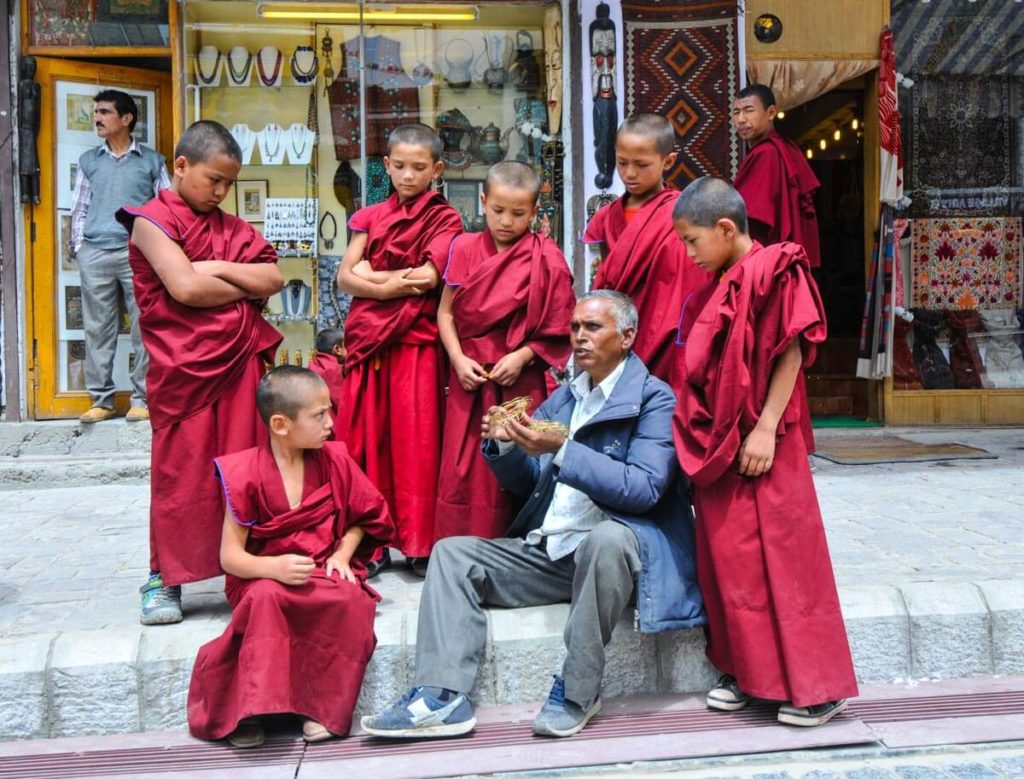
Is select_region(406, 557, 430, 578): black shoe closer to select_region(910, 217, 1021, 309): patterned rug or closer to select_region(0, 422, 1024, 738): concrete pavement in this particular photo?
select_region(0, 422, 1024, 738): concrete pavement

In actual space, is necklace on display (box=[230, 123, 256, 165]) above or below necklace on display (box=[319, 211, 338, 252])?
above

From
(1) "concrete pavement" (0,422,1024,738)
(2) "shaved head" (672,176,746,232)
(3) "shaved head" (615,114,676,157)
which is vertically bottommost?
(1) "concrete pavement" (0,422,1024,738)

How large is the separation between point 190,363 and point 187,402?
0.13 meters

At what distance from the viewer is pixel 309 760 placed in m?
3.05

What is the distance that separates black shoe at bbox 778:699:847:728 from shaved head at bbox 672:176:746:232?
1.44 meters

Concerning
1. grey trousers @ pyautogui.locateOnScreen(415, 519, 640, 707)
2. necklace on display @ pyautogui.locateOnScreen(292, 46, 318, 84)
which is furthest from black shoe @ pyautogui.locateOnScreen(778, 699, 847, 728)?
necklace on display @ pyautogui.locateOnScreen(292, 46, 318, 84)

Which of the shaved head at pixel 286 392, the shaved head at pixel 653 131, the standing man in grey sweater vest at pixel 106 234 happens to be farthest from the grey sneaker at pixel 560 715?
the standing man in grey sweater vest at pixel 106 234

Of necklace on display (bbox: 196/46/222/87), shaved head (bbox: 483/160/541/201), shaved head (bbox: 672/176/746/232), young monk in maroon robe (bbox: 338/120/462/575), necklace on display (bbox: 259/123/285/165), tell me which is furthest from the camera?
necklace on display (bbox: 259/123/285/165)

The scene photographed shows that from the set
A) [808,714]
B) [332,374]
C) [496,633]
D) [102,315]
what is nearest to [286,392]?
[496,633]

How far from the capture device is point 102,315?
6.72 meters

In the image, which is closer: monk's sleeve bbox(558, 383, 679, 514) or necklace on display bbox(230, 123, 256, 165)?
monk's sleeve bbox(558, 383, 679, 514)

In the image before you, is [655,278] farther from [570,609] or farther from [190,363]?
[190,363]

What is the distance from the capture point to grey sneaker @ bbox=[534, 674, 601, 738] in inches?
124

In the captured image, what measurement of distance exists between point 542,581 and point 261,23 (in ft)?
16.6
